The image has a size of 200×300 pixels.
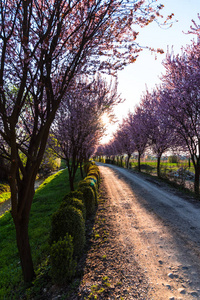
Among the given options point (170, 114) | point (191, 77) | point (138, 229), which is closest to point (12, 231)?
point (138, 229)

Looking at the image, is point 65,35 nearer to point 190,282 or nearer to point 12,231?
point 190,282

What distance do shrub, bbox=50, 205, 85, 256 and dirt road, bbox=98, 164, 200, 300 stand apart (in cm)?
156

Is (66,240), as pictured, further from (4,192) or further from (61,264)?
(4,192)

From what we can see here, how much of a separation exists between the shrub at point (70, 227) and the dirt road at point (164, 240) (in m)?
1.56

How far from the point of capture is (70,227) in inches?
192

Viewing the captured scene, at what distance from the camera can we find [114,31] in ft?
15.6

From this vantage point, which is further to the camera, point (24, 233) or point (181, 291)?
point (24, 233)

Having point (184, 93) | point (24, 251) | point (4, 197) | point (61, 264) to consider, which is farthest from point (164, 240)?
point (4, 197)

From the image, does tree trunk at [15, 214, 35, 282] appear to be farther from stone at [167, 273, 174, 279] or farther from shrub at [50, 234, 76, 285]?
stone at [167, 273, 174, 279]

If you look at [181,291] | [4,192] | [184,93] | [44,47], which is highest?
[184,93]

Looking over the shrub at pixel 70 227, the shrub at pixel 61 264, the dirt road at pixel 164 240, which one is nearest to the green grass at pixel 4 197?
the dirt road at pixel 164 240

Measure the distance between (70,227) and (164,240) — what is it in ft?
10.7

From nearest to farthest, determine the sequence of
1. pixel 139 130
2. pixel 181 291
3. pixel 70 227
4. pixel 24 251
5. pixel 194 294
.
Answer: pixel 194 294
pixel 181 291
pixel 24 251
pixel 70 227
pixel 139 130

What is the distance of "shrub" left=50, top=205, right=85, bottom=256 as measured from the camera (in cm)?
488
